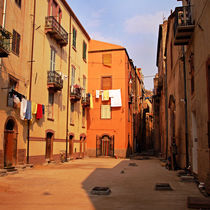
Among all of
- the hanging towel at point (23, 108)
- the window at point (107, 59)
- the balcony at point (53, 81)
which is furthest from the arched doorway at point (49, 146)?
the window at point (107, 59)

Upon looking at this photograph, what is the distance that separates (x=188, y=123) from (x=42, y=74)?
11329 millimetres

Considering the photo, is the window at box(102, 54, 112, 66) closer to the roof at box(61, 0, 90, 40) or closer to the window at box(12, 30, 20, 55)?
the roof at box(61, 0, 90, 40)

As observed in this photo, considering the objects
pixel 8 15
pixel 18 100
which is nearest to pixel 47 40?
pixel 8 15

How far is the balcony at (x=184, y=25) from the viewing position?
10902mm

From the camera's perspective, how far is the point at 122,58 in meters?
31.6

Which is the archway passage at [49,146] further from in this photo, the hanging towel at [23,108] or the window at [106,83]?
the window at [106,83]

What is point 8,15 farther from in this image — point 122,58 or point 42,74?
point 122,58

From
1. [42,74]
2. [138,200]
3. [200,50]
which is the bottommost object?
[138,200]

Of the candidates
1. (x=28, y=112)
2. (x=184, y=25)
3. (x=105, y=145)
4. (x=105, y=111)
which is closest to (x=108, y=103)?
(x=105, y=111)

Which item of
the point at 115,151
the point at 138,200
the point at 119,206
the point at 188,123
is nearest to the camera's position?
the point at 119,206

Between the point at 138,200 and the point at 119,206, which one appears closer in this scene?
the point at 119,206

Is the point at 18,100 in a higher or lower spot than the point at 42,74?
lower

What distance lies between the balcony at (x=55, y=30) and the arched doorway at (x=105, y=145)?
12764mm

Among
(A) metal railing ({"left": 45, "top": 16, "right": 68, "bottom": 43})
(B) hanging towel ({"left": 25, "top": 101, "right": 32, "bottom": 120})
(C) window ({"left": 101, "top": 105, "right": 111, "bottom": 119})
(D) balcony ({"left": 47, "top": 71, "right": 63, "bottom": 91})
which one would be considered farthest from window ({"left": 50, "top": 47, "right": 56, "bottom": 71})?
(C) window ({"left": 101, "top": 105, "right": 111, "bottom": 119})
